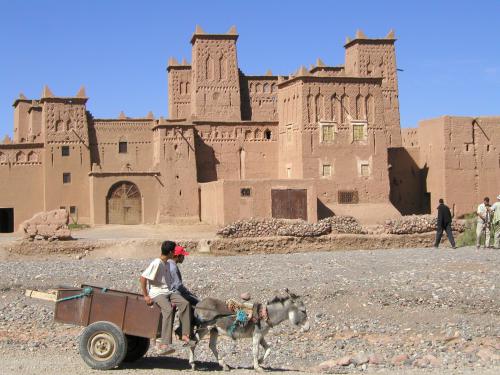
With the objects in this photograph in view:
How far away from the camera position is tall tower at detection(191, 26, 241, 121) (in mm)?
43750

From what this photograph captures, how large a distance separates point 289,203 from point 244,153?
256 inches

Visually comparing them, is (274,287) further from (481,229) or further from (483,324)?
(481,229)

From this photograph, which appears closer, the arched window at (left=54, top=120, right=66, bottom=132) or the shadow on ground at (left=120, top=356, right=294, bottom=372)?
the shadow on ground at (left=120, top=356, right=294, bottom=372)

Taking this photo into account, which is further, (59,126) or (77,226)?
(59,126)

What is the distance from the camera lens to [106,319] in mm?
10727

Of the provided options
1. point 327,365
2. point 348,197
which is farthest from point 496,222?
point 348,197

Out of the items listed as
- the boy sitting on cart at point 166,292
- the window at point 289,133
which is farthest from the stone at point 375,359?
the window at point 289,133

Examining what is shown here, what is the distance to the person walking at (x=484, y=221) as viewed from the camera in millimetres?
21667

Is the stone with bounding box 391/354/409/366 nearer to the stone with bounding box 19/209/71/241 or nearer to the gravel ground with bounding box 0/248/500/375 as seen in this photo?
the gravel ground with bounding box 0/248/500/375

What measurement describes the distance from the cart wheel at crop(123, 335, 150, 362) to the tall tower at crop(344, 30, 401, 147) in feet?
110

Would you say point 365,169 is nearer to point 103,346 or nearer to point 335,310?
point 335,310

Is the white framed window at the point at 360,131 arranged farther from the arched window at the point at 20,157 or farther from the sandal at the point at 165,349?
the sandal at the point at 165,349

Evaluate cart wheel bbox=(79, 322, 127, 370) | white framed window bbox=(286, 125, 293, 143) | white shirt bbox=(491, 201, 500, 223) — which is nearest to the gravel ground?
cart wheel bbox=(79, 322, 127, 370)

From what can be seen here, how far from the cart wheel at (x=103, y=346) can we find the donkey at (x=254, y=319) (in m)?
0.98
